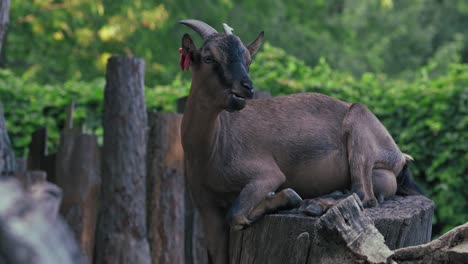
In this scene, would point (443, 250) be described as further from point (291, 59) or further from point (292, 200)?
point (291, 59)

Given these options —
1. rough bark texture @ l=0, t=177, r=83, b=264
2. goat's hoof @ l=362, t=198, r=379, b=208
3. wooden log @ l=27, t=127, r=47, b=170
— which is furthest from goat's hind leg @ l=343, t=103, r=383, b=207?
wooden log @ l=27, t=127, r=47, b=170

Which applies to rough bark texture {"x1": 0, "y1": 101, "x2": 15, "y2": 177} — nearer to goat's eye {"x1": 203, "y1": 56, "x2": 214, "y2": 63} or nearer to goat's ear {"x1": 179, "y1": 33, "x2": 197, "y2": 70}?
goat's ear {"x1": 179, "y1": 33, "x2": 197, "y2": 70}

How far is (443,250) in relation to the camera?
9.43ft

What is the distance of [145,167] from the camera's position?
7543 mm

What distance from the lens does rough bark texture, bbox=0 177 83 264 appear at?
86 cm

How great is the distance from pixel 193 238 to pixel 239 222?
361cm

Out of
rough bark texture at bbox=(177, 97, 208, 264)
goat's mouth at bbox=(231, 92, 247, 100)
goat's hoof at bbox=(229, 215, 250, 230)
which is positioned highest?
goat's mouth at bbox=(231, 92, 247, 100)

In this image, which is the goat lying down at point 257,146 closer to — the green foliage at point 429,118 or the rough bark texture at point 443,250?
the rough bark texture at point 443,250

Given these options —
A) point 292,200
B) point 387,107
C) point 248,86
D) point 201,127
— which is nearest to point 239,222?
point 292,200

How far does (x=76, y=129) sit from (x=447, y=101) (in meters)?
4.20

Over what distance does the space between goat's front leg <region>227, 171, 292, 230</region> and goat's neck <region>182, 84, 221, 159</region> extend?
287 mm

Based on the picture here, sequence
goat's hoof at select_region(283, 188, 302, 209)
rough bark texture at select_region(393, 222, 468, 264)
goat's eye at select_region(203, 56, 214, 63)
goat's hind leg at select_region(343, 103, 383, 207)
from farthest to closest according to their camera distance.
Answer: goat's hind leg at select_region(343, 103, 383, 207) < goat's eye at select_region(203, 56, 214, 63) < goat's hoof at select_region(283, 188, 302, 209) < rough bark texture at select_region(393, 222, 468, 264)

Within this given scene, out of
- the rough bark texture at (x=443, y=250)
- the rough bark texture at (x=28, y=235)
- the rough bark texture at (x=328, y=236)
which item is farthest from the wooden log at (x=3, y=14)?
the rough bark texture at (x=28, y=235)

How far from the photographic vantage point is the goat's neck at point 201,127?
416cm
